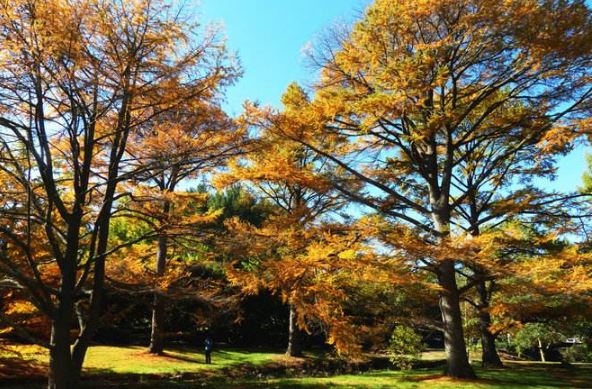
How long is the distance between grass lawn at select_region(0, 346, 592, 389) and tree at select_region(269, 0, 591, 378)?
4.70 ft

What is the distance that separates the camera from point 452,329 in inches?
437

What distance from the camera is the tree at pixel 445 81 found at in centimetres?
948

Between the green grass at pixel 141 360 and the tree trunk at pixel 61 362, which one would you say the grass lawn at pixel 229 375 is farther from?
the tree trunk at pixel 61 362

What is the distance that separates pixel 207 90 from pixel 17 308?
669 centimetres

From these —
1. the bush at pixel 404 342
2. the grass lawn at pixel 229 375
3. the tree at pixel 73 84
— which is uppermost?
the tree at pixel 73 84

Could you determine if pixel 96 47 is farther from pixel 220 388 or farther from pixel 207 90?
pixel 220 388

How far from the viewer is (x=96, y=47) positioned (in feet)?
→ 23.6

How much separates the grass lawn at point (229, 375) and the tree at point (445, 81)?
143 centimetres

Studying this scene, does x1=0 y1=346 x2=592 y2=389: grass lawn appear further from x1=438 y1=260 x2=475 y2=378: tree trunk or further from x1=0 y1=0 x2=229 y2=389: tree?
x1=0 y1=0 x2=229 y2=389: tree

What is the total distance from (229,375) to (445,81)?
11165 millimetres

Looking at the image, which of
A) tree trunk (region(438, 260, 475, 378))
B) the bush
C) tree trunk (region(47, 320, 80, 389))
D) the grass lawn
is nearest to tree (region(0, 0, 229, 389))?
tree trunk (region(47, 320, 80, 389))

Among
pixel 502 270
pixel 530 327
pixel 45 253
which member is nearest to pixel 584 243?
pixel 502 270

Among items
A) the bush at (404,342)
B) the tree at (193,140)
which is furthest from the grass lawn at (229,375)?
the tree at (193,140)

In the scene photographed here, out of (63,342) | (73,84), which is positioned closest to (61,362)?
(63,342)
